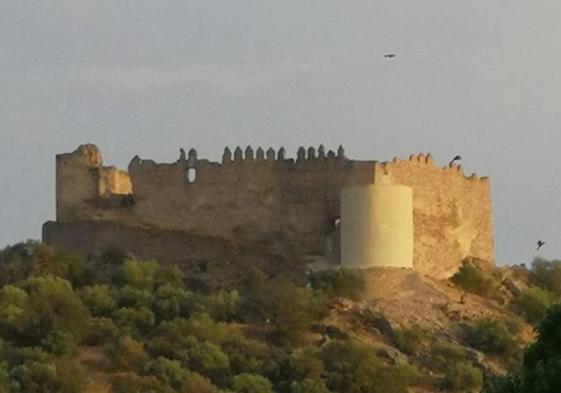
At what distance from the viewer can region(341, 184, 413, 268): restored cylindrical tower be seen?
1532 inches

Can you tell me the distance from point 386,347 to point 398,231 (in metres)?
2.07

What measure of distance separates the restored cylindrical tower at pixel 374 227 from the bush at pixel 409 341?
4.07 ft

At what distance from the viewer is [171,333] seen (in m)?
39.1

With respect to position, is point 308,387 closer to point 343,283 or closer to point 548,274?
point 343,283

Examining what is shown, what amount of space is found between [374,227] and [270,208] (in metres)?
2.34

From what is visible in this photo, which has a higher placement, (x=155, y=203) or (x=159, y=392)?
(x=155, y=203)

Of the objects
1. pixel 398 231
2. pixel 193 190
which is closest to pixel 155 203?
pixel 193 190

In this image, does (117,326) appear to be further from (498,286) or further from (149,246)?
(498,286)

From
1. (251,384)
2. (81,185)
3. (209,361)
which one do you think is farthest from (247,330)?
(81,185)

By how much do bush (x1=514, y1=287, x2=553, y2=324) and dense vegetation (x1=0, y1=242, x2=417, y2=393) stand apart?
11.2 feet

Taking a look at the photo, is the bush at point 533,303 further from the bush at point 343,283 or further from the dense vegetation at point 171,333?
the bush at point 343,283

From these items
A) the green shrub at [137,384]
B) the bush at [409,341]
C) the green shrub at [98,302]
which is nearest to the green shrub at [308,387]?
the green shrub at [137,384]

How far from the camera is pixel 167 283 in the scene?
40.2 m

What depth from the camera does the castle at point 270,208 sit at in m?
39.2
